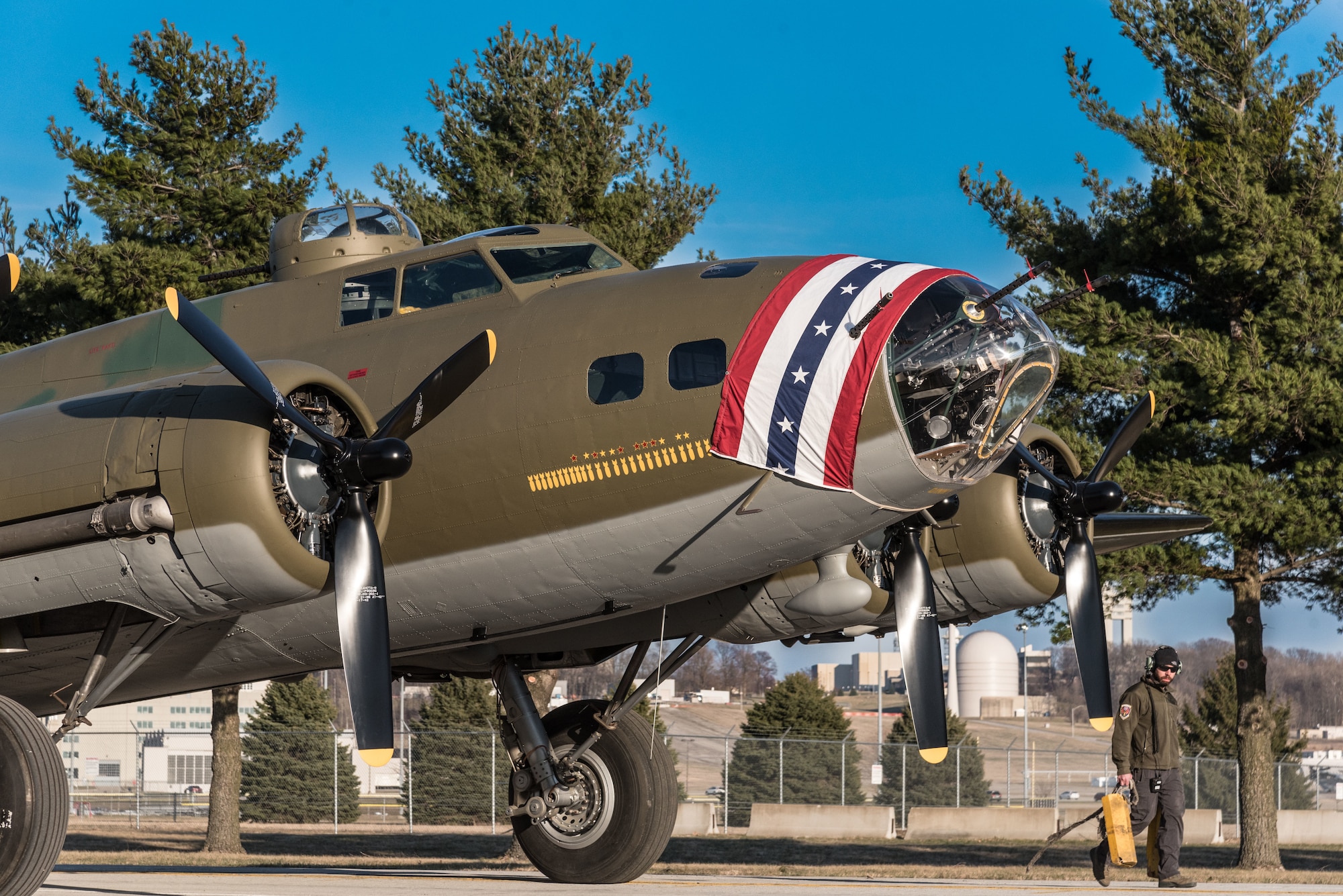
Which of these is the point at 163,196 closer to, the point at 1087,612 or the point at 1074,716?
the point at 1087,612

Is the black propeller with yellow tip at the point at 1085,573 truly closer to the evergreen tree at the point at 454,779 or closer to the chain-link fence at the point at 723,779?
the chain-link fence at the point at 723,779

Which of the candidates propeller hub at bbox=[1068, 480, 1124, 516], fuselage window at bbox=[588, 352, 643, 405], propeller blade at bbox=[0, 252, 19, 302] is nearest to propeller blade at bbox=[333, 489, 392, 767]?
fuselage window at bbox=[588, 352, 643, 405]

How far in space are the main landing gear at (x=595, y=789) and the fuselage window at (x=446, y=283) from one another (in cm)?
377

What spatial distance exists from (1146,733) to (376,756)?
22.3ft

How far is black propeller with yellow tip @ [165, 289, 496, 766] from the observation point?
9.73 meters

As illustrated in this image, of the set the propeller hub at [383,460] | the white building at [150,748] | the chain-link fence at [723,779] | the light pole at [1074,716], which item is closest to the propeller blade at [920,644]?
the propeller hub at [383,460]

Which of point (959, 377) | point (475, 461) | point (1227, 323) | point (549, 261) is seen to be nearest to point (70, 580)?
point (475, 461)

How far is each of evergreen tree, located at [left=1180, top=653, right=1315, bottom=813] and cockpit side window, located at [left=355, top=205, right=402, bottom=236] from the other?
1257 inches

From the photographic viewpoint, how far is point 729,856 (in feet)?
79.0

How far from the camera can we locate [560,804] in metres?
13.2

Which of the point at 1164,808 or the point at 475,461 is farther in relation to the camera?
the point at 1164,808

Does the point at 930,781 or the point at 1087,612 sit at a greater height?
the point at 1087,612

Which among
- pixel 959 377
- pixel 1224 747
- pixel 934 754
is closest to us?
pixel 959 377

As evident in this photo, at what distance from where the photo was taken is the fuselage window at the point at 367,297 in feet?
38.9
